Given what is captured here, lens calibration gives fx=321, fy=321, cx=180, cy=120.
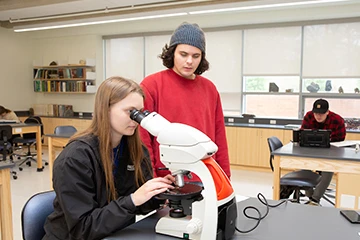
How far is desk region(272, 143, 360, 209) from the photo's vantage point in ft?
8.80

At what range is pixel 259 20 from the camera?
218 inches

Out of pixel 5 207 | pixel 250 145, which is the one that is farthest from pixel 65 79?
pixel 5 207

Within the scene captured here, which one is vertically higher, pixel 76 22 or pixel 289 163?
pixel 76 22

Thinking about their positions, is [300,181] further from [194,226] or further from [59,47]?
[59,47]

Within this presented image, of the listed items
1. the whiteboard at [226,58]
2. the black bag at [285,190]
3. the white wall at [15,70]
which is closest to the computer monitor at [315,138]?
the black bag at [285,190]

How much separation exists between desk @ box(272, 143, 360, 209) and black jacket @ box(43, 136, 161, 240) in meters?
2.02

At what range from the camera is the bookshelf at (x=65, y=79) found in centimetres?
697

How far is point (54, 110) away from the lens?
737 cm

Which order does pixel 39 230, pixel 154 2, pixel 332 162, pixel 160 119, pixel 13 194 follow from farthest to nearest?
pixel 154 2 → pixel 13 194 → pixel 332 162 → pixel 39 230 → pixel 160 119

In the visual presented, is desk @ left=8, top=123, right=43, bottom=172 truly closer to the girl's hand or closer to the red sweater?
the red sweater

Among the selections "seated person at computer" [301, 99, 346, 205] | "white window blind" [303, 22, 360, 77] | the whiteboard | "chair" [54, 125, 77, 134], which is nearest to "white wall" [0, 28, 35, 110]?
"chair" [54, 125, 77, 134]

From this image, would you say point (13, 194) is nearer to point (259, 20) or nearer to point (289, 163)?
point (289, 163)

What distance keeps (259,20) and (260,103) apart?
1.46 m

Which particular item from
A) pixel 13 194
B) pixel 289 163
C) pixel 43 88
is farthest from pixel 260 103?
pixel 43 88
